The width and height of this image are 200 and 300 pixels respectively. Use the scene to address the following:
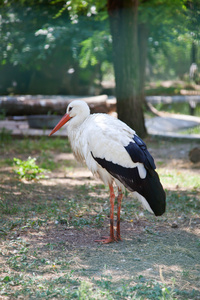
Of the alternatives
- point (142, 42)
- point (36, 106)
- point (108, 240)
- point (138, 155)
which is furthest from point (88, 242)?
point (142, 42)

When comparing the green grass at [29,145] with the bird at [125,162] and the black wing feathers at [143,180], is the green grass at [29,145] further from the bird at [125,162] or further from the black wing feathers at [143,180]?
the black wing feathers at [143,180]

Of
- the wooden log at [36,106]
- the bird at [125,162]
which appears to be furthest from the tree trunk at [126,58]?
the bird at [125,162]

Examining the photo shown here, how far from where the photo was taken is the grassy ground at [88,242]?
2.83 m

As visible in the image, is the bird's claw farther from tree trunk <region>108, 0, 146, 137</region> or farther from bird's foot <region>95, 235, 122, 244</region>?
tree trunk <region>108, 0, 146, 137</region>

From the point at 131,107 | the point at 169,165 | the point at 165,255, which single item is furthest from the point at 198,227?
the point at 131,107

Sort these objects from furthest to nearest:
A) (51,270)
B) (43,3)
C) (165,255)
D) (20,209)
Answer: (43,3)
(20,209)
(165,255)
(51,270)

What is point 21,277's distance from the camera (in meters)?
2.95

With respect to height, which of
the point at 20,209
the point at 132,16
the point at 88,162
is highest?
the point at 132,16

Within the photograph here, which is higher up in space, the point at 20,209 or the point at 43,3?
the point at 43,3

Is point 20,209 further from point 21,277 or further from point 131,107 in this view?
point 131,107

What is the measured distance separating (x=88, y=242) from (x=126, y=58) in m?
4.48

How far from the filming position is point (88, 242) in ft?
12.5

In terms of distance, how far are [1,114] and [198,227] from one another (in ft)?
21.2

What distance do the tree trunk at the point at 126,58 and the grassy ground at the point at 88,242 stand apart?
1.76 meters
